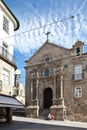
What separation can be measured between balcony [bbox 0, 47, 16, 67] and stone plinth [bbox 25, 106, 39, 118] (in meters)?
14.5

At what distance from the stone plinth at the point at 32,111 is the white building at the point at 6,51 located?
13.5 metres

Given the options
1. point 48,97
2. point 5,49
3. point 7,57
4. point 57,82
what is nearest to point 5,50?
point 5,49

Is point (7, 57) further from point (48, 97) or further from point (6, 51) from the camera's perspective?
point (48, 97)

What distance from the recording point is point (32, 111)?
39406mm

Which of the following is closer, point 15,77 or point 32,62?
point 15,77

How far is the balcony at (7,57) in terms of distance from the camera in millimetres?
23566

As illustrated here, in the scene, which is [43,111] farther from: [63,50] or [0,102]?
[0,102]

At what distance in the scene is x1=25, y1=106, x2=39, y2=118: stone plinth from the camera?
3891 centimetres

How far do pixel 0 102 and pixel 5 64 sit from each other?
18.3 feet

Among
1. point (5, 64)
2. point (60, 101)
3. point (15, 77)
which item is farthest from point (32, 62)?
point (5, 64)

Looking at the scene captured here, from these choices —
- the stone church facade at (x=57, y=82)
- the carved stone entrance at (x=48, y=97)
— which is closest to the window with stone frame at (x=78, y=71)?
the stone church facade at (x=57, y=82)

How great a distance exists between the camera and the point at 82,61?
3612 centimetres

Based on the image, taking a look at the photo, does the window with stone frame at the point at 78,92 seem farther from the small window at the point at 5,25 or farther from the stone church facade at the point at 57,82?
the small window at the point at 5,25

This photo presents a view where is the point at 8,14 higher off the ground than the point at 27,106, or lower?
higher
